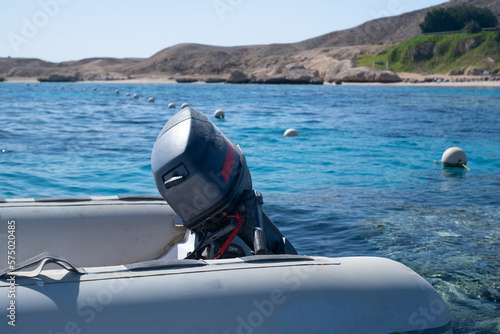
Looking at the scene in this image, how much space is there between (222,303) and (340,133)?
1285 centimetres

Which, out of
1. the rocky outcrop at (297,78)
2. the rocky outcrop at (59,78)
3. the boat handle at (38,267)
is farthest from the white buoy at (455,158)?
the rocky outcrop at (59,78)

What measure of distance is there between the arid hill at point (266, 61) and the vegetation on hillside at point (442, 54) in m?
5.45

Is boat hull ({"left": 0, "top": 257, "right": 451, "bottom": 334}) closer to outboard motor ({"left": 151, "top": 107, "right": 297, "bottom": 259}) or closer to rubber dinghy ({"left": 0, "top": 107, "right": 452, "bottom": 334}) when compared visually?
rubber dinghy ({"left": 0, "top": 107, "right": 452, "bottom": 334})

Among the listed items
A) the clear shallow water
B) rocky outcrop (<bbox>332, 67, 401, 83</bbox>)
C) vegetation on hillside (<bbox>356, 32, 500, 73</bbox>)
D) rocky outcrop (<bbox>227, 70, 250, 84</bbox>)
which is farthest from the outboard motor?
rocky outcrop (<bbox>227, 70, 250, 84</bbox>)

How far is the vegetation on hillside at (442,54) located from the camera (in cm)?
5372

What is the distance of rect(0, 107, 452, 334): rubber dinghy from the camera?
2215mm

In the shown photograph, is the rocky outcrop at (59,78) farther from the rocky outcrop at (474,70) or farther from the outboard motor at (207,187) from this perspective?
the outboard motor at (207,187)

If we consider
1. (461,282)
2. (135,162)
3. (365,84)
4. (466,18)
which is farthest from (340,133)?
(466,18)

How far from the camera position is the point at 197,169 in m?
2.95

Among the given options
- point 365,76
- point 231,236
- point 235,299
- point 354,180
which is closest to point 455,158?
point 354,180

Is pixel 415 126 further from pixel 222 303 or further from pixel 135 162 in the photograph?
pixel 222 303

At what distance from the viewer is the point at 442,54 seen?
190 ft

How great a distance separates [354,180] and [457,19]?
60991 millimetres

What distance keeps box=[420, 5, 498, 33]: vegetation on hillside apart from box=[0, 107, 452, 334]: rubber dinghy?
2476 inches
